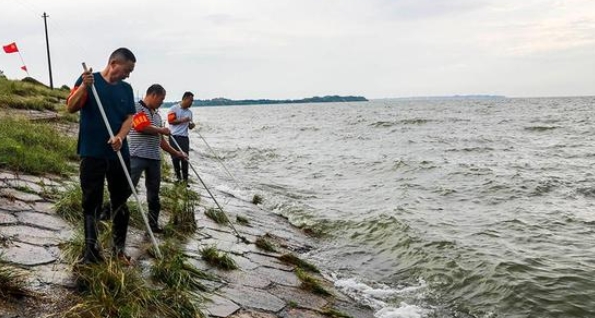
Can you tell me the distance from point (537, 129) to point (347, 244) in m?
25.8

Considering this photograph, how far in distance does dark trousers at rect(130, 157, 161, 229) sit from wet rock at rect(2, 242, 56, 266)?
5.13ft

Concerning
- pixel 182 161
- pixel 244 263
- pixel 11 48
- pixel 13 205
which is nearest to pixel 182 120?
pixel 182 161

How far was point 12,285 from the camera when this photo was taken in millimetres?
3637

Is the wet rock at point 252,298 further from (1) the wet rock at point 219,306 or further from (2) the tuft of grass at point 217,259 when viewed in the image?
(2) the tuft of grass at point 217,259

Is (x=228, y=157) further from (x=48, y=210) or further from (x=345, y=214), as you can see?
(x=48, y=210)

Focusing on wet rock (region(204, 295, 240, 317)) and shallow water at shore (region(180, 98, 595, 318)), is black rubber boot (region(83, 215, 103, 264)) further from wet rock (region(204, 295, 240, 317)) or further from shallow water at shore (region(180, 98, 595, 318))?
shallow water at shore (region(180, 98, 595, 318))

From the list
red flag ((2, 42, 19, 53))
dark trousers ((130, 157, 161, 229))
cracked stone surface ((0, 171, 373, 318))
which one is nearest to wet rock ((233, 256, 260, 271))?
cracked stone surface ((0, 171, 373, 318))

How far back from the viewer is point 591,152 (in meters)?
19.0

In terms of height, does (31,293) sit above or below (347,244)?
above

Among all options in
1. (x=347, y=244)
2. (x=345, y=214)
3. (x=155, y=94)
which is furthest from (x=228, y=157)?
(x=155, y=94)

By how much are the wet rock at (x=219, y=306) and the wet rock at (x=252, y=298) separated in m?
0.12

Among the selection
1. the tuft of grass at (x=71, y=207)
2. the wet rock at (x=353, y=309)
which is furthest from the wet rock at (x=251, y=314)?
the tuft of grass at (x=71, y=207)

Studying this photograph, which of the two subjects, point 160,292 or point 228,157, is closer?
point 160,292

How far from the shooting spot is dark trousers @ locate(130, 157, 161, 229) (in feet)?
19.8
